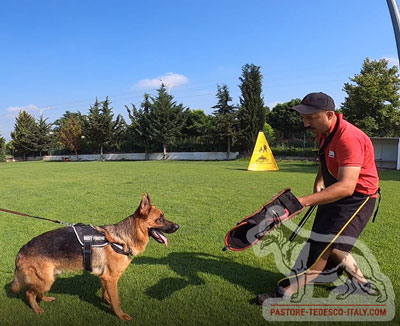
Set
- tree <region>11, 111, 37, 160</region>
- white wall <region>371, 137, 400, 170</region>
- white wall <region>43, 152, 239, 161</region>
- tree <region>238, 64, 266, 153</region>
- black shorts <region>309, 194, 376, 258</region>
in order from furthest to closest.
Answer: tree <region>11, 111, 37, 160</region>
white wall <region>43, 152, 239, 161</region>
tree <region>238, 64, 266, 153</region>
white wall <region>371, 137, 400, 170</region>
black shorts <region>309, 194, 376, 258</region>

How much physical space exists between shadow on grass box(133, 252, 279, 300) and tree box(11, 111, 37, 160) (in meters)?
65.5

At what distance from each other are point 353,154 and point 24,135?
68.8m

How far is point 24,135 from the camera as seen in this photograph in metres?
60.5

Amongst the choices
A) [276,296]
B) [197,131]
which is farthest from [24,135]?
[276,296]

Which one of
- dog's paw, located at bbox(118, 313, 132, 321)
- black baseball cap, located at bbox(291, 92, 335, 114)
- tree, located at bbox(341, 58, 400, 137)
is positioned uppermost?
tree, located at bbox(341, 58, 400, 137)

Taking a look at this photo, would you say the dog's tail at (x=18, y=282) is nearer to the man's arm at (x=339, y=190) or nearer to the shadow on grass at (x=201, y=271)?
the shadow on grass at (x=201, y=271)

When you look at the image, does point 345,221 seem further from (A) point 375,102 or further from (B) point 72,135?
(B) point 72,135

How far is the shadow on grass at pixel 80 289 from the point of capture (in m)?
3.63

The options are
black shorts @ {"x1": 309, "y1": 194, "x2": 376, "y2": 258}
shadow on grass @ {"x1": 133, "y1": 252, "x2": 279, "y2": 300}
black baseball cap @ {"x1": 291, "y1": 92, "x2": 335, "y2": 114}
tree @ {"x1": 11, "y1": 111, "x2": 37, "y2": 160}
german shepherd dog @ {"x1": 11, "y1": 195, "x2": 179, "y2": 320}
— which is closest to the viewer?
black baseball cap @ {"x1": 291, "y1": 92, "x2": 335, "y2": 114}

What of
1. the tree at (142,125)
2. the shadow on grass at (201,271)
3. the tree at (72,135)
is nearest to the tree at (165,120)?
the tree at (142,125)

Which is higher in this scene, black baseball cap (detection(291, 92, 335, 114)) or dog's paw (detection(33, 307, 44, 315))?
black baseball cap (detection(291, 92, 335, 114))

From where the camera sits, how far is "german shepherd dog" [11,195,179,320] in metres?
3.23

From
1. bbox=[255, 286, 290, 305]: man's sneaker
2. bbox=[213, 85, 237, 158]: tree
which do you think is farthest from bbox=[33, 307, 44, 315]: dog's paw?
bbox=[213, 85, 237, 158]: tree

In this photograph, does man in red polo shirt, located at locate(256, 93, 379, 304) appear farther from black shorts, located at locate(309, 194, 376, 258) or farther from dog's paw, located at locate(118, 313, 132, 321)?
dog's paw, located at locate(118, 313, 132, 321)
